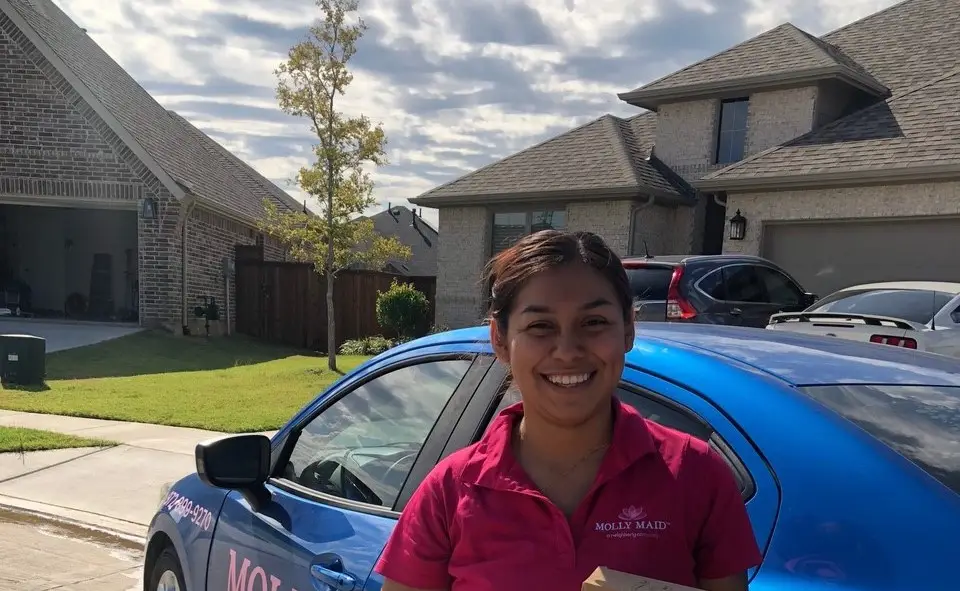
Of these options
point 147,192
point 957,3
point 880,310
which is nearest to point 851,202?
point 880,310

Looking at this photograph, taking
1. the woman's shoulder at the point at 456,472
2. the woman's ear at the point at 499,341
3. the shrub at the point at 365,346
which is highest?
the woman's ear at the point at 499,341

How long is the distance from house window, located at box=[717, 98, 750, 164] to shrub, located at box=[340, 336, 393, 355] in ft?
26.9

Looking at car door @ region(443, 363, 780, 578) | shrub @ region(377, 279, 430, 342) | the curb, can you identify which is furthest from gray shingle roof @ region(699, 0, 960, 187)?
car door @ region(443, 363, 780, 578)

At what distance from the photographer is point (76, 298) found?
869 inches

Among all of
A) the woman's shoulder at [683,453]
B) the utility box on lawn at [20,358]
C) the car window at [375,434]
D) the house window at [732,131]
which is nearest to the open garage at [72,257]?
the utility box on lawn at [20,358]

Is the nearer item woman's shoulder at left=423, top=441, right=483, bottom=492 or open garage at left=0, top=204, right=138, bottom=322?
woman's shoulder at left=423, top=441, right=483, bottom=492

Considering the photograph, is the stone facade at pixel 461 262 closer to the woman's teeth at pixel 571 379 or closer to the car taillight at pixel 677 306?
the car taillight at pixel 677 306

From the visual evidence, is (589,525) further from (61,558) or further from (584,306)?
(61,558)

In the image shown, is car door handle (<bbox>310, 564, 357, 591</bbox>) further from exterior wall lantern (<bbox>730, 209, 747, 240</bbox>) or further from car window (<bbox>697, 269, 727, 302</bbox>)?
exterior wall lantern (<bbox>730, 209, 747, 240</bbox>)

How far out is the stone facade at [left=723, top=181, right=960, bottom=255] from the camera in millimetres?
11305

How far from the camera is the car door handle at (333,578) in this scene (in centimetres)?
193

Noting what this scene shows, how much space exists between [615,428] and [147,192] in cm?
1703

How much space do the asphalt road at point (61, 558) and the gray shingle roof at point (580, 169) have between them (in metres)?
11.5

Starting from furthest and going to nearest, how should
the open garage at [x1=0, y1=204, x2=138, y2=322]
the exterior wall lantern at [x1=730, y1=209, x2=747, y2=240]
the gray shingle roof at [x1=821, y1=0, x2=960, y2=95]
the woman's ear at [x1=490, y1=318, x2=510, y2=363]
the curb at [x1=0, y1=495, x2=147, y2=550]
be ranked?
1. the open garage at [x1=0, y1=204, x2=138, y2=322]
2. the gray shingle roof at [x1=821, y1=0, x2=960, y2=95]
3. the exterior wall lantern at [x1=730, y1=209, x2=747, y2=240]
4. the curb at [x1=0, y1=495, x2=147, y2=550]
5. the woman's ear at [x1=490, y1=318, x2=510, y2=363]
